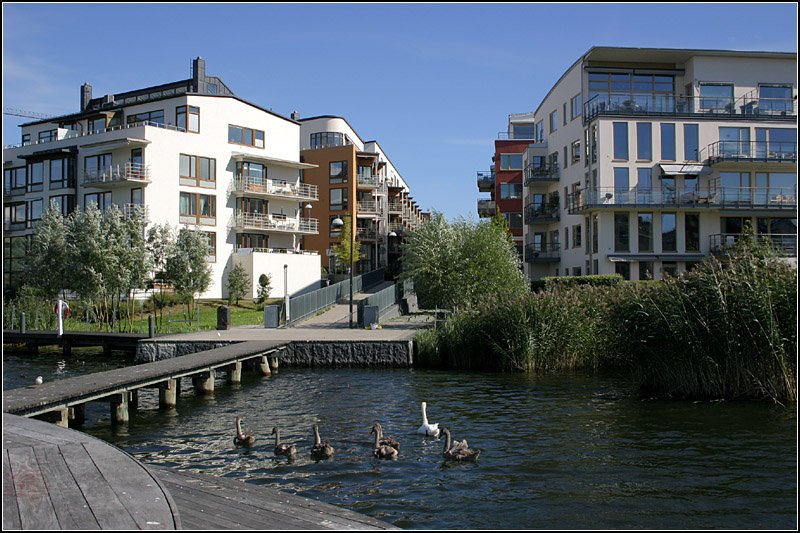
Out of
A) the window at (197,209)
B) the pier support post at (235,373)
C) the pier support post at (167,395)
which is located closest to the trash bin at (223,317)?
the pier support post at (235,373)

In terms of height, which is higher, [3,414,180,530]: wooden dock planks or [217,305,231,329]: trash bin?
[217,305,231,329]: trash bin

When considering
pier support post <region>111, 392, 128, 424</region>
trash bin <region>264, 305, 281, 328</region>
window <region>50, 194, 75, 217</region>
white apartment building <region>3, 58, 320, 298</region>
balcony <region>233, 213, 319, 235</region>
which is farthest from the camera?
balcony <region>233, 213, 319, 235</region>

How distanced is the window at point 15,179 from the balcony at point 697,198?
4240 centimetres

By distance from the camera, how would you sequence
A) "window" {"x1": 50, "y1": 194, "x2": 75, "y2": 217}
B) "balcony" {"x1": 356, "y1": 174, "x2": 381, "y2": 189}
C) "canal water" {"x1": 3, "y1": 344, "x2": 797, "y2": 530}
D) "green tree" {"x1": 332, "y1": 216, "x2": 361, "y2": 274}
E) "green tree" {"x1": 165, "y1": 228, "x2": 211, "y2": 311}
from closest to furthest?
"canal water" {"x1": 3, "y1": 344, "x2": 797, "y2": 530} → "green tree" {"x1": 165, "y1": 228, "x2": 211, "y2": 311} → "window" {"x1": 50, "y1": 194, "x2": 75, "y2": 217} → "green tree" {"x1": 332, "y1": 216, "x2": 361, "y2": 274} → "balcony" {"x1": 356, "y1": 174, "x2": 381, "y2": 189}

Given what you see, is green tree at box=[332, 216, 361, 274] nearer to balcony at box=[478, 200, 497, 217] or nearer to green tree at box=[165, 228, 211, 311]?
balcony at box=[478, 200, 497, 217]

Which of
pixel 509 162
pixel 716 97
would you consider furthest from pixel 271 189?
pixel 716 97

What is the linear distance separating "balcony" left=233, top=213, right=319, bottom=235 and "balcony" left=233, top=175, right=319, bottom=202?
63.4 inches

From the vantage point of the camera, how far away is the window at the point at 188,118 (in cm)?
5084

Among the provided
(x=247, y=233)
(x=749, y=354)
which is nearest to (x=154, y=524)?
(x=749, y=354)

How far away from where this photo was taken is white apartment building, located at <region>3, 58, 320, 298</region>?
49031 mm

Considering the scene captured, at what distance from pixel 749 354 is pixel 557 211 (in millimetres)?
38137

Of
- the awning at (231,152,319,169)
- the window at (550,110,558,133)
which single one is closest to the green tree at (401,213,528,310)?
the window at (550,110,558,133)

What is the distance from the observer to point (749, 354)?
55.0ft

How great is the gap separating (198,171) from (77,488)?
4586 cm
